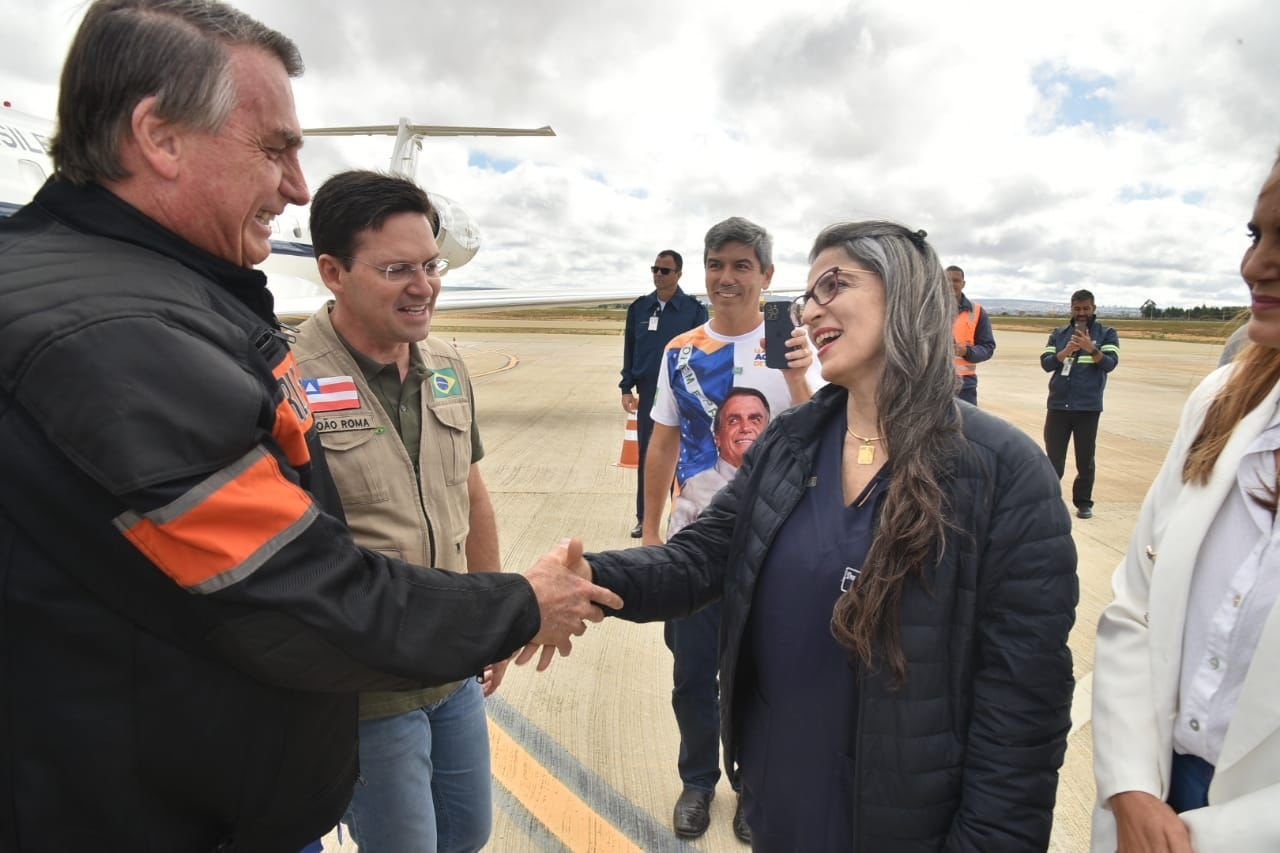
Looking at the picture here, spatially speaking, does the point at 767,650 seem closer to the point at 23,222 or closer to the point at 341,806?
the point at 341,806

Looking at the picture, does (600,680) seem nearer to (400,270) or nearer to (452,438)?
(452,438)

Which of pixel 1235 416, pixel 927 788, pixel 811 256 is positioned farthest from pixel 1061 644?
pixel 811 256

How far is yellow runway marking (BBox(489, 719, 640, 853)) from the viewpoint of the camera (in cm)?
267

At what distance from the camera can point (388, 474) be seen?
1.83 m

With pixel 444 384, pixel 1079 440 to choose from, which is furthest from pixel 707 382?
pixel 1079 440

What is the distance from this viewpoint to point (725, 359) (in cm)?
306

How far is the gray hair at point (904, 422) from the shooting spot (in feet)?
4.84

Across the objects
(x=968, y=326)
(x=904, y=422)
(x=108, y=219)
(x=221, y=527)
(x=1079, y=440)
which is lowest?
(x=1079, y=440)

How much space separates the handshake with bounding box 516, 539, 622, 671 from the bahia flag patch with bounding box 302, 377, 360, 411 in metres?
0.64

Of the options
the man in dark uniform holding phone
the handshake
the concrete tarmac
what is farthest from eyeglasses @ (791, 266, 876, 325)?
the man in dark uniform holding phone

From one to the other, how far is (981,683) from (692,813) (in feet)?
5.46

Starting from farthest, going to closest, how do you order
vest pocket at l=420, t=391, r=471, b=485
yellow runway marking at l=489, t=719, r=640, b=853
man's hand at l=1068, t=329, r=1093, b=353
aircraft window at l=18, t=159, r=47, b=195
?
aircraft window at l=18, t=159, r=47, b=195 < man's hand at l=1068, t=329, r=1093, b=353 < yellow runway marking at l=489, t=719, r=640, b=853 < vest pocket at l=420, t=391, r=471, b=485

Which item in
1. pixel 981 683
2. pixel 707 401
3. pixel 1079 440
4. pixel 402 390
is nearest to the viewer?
pixel 981 683

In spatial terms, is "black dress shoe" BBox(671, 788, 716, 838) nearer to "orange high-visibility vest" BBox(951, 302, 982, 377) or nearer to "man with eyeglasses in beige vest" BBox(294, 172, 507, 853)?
"man with eyeglasses in beige vest" BBox(294, 172, 507, 853)
